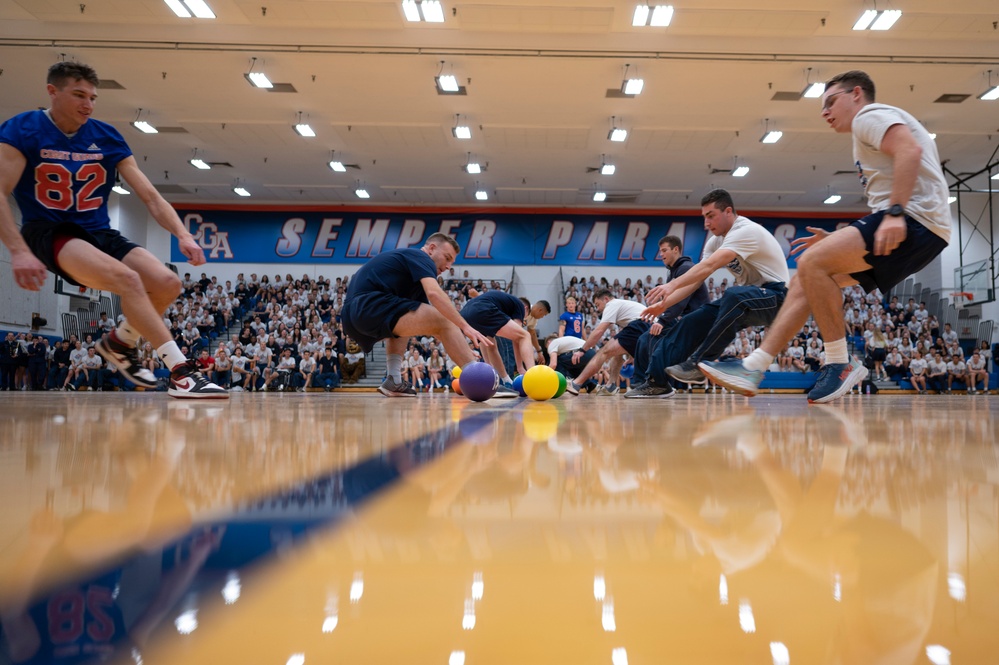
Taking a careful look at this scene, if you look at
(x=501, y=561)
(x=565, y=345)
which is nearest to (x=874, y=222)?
(x=501, y=561)

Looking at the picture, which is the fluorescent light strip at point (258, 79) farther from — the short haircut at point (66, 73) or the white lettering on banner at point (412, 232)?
the short haircut at point (66, 73)

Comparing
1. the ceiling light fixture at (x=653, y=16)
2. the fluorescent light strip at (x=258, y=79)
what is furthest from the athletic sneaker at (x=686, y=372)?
the fluorescent light strip at (x=258, y=79)

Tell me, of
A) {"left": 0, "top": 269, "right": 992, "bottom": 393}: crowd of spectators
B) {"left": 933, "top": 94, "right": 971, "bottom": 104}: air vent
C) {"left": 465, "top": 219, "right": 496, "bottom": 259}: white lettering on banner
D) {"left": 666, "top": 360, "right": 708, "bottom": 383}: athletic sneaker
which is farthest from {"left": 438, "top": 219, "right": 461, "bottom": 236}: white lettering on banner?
{"left": 666, "top": 360, "right": 708, "bottom": 383}: athletic sneaker

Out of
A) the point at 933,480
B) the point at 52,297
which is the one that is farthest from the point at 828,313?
the point at 52,297

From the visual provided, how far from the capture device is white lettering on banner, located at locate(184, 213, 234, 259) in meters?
22.0

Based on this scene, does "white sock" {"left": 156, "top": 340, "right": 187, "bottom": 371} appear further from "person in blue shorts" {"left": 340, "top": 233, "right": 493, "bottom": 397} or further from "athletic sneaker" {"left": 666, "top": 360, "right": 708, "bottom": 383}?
"athletic sneaker" {"left": 666, "top": 360, "right": 708, "bottom": 383}

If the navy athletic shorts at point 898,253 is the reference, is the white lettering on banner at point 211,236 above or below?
above

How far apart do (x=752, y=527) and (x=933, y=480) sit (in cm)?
49

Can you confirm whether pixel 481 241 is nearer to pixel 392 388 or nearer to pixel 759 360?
pixel 392 388

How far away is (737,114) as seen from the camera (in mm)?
14953

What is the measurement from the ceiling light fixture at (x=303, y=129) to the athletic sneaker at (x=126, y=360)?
12.2 metres

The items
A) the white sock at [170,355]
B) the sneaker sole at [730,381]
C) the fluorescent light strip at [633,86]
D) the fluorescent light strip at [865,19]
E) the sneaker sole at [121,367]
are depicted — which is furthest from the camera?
the fluorescent light strip at [633,86]

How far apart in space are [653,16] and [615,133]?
460cm

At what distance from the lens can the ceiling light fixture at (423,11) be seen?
10812 mm
